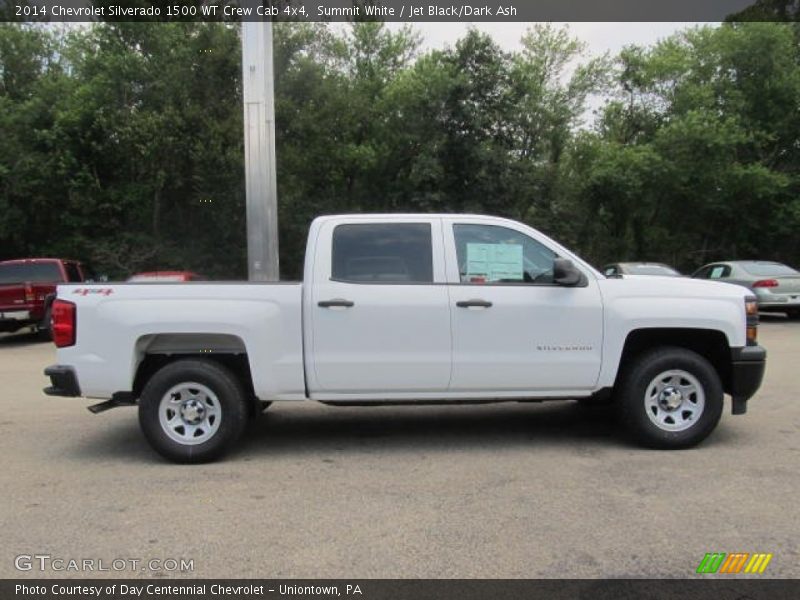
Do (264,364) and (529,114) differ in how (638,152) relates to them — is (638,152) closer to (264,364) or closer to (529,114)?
(529,114)

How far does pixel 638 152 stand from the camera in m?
25.4

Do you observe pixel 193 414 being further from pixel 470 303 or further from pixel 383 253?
pixel 470 303

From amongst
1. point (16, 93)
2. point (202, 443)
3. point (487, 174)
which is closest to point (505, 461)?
point (202, 443)

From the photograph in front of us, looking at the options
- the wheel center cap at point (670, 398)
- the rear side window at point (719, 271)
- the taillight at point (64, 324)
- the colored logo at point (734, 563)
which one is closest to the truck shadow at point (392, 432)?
the wheel center cap at point (670, 398)

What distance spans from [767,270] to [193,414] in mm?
15299

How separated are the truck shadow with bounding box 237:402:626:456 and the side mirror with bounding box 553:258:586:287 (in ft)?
4.82

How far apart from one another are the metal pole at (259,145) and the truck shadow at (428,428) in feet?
19.9

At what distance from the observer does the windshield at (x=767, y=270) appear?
1650 centimetres

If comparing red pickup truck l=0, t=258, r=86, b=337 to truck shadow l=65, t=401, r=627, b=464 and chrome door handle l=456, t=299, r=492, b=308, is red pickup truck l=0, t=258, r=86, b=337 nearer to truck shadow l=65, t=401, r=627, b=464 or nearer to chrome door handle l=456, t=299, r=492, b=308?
truck shadow l=65, t=401, r=627, b=464

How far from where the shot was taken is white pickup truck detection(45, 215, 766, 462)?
5586 mm

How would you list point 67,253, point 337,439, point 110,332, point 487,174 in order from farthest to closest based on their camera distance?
point 67,253
point 487,174
point 337,439
point 110,332

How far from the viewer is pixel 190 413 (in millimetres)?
5652

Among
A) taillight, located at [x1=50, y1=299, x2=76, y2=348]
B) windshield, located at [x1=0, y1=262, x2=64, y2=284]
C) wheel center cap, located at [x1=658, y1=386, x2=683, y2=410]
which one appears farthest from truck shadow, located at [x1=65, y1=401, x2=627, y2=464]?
windshield, located at [x1=0, y1=262, x2=64, y2=284]

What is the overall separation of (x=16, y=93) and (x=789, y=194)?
1170 inches
